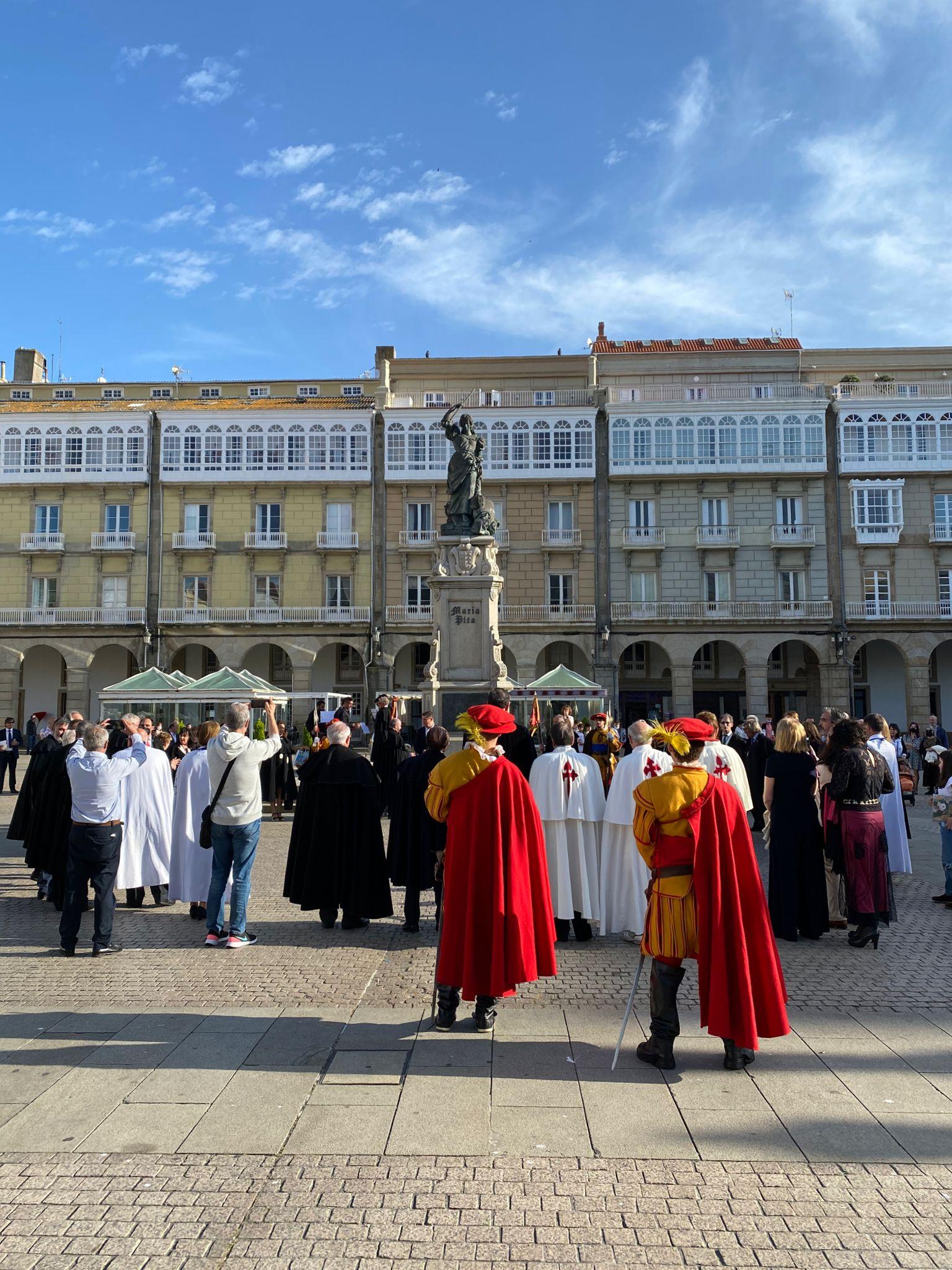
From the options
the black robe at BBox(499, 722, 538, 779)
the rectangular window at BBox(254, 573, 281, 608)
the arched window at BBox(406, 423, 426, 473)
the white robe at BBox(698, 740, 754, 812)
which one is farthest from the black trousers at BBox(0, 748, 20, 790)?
the arched window at BBox(406, 423, 426, 473)

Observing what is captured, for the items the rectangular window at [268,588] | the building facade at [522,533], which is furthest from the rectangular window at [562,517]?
the rectangular window at [268,588]

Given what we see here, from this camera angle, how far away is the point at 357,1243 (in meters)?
3.31

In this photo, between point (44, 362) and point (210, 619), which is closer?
point (210, 619)

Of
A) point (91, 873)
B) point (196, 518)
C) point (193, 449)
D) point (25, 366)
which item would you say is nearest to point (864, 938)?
point (91, 873)

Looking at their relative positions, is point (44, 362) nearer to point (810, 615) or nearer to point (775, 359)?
point (775, 359)

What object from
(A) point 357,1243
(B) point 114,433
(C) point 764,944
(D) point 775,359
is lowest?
(A) point 357,1243

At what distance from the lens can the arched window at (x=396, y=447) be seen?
40.6m

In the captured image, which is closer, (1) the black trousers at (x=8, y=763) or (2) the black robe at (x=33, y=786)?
(2) the black robe at (x=33, y=786)

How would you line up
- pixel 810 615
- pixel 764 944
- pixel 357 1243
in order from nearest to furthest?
pixel 357 1243
pixel 764 944
pixel 810 615

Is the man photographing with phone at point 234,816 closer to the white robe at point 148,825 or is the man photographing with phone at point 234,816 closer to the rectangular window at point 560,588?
the white robe at point 148,825

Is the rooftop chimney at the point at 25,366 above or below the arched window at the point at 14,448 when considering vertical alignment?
above

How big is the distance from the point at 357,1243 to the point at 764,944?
8.37 feet

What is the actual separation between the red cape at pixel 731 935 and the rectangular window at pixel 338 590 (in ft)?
119

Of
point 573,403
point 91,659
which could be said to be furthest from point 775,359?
point 91,659
